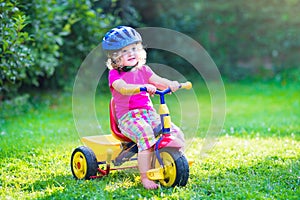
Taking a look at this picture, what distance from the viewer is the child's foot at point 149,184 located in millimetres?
3975

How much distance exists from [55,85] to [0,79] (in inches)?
133

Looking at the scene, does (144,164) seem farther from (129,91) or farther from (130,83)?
(130,83)

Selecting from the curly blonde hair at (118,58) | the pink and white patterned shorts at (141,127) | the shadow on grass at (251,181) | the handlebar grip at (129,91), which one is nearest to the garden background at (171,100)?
the shadow on grass at (251,181)

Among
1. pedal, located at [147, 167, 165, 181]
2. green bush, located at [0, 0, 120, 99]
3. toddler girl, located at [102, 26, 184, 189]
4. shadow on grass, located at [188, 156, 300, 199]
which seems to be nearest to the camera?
shadow on grass, located at [188, 156, 300, 199]

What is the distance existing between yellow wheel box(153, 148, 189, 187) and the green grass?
2.9 inches

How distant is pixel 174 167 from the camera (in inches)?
154

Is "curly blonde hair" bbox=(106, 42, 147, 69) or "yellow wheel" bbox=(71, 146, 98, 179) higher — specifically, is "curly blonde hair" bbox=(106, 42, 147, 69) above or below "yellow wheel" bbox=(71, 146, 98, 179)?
above

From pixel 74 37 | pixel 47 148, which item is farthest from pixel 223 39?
pixel 47 148

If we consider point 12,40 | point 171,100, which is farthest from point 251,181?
point 171,100

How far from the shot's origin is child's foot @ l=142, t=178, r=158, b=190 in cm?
397

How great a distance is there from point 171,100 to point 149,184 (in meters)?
5.28

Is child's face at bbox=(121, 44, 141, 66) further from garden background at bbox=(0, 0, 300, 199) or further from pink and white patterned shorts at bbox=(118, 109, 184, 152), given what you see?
garden background at bbox=(0, 0, 300, 199)

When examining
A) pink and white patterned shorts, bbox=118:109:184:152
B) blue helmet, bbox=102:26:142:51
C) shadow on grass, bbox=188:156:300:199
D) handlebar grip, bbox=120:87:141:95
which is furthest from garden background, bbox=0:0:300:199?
blue helmet, bbox=102:26:142:51

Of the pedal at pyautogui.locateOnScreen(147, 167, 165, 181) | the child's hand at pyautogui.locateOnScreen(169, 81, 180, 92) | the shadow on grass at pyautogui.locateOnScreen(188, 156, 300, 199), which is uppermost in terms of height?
the child's hand at pyautogui.locateOnScreen(169, 81, 180, 92)
